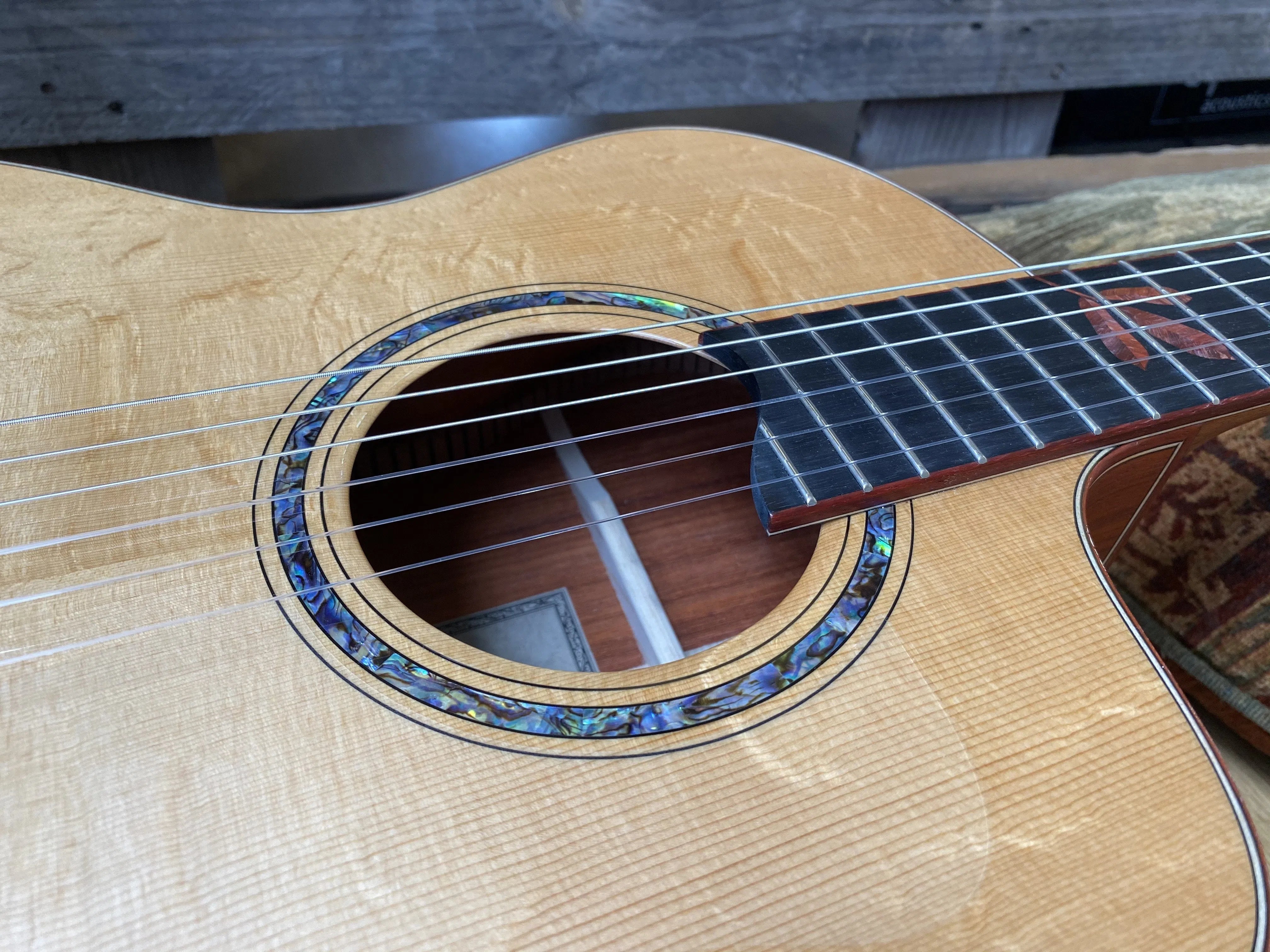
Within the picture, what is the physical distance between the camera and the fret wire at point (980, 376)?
2.03 ft

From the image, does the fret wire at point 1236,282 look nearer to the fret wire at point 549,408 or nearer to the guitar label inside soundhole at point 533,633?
the fret wire at point 549,408

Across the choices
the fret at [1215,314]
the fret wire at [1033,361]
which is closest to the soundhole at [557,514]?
the fret wire at [1033,361]

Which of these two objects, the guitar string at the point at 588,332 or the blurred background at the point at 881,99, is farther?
the blurred background at the point at 881,99

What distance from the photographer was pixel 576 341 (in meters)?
0.72

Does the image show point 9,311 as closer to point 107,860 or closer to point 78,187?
point 78,187

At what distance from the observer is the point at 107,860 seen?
1.36 ft

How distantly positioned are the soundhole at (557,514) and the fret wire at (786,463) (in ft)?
0.30

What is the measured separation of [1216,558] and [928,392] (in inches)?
17.9

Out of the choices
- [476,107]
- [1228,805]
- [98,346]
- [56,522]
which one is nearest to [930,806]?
[1228,805]

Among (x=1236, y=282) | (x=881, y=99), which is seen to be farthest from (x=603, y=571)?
(x=881, y=99)

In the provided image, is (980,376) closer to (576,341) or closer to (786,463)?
(786,463)

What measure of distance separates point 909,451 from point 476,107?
817 millimetres

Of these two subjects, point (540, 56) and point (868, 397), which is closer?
point (868, 397)

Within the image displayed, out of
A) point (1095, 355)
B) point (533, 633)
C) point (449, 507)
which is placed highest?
point (1095, 355)
